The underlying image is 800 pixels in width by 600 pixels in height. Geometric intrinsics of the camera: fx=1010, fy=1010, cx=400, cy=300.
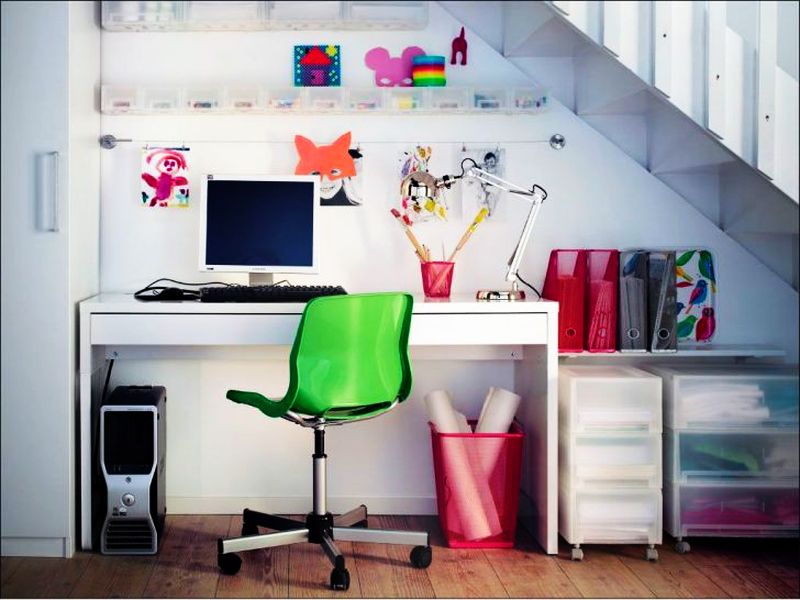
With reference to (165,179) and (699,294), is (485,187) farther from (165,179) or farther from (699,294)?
(165,179)

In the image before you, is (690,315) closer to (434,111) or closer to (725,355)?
(725,355)

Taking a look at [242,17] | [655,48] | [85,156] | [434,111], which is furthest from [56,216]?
[655,48]

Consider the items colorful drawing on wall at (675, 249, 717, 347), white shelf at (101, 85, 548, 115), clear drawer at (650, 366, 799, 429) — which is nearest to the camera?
clear drawer at (650, 366, 799, 429)

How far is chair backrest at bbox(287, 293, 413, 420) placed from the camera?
2916 millimetres

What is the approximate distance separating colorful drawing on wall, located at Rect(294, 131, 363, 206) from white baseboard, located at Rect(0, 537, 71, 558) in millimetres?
1480

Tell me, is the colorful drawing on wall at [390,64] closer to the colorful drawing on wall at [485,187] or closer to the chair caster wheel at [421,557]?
the colorful drawing on wall at [485,187]

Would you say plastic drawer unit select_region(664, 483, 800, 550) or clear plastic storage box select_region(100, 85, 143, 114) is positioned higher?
clear plastic storage box select_region(100, 85, 143, 114)

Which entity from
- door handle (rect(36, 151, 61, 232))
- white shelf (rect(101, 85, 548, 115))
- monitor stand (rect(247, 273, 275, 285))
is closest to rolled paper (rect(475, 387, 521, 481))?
monitor stand (rect(247, 273, 275, 285))

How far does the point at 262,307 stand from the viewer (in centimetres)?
327

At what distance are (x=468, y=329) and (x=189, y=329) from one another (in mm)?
904

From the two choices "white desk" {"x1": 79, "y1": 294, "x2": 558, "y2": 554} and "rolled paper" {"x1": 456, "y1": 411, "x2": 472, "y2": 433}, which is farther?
"rolled paper" {"x1": 456, "y1": 411, "x2": 472, "y2": 433}

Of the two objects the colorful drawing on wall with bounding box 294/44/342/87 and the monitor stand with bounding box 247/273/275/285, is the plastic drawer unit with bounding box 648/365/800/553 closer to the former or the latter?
the monitor stand with bounding box 247/273/275/285

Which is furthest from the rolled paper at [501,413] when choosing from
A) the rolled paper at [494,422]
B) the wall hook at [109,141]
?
the wall hook at [109,141]

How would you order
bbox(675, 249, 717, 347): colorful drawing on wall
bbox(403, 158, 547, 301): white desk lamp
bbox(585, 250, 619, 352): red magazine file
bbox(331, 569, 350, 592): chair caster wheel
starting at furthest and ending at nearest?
bbox(675, 249, 717, 347): colorful drawing on wall → bbox(585, 250, 619, 352): red magazine file → bbox(403, 158, 547, 301): white desk lamp → bbox(331, 569, 350, 592): chair caster wheel
